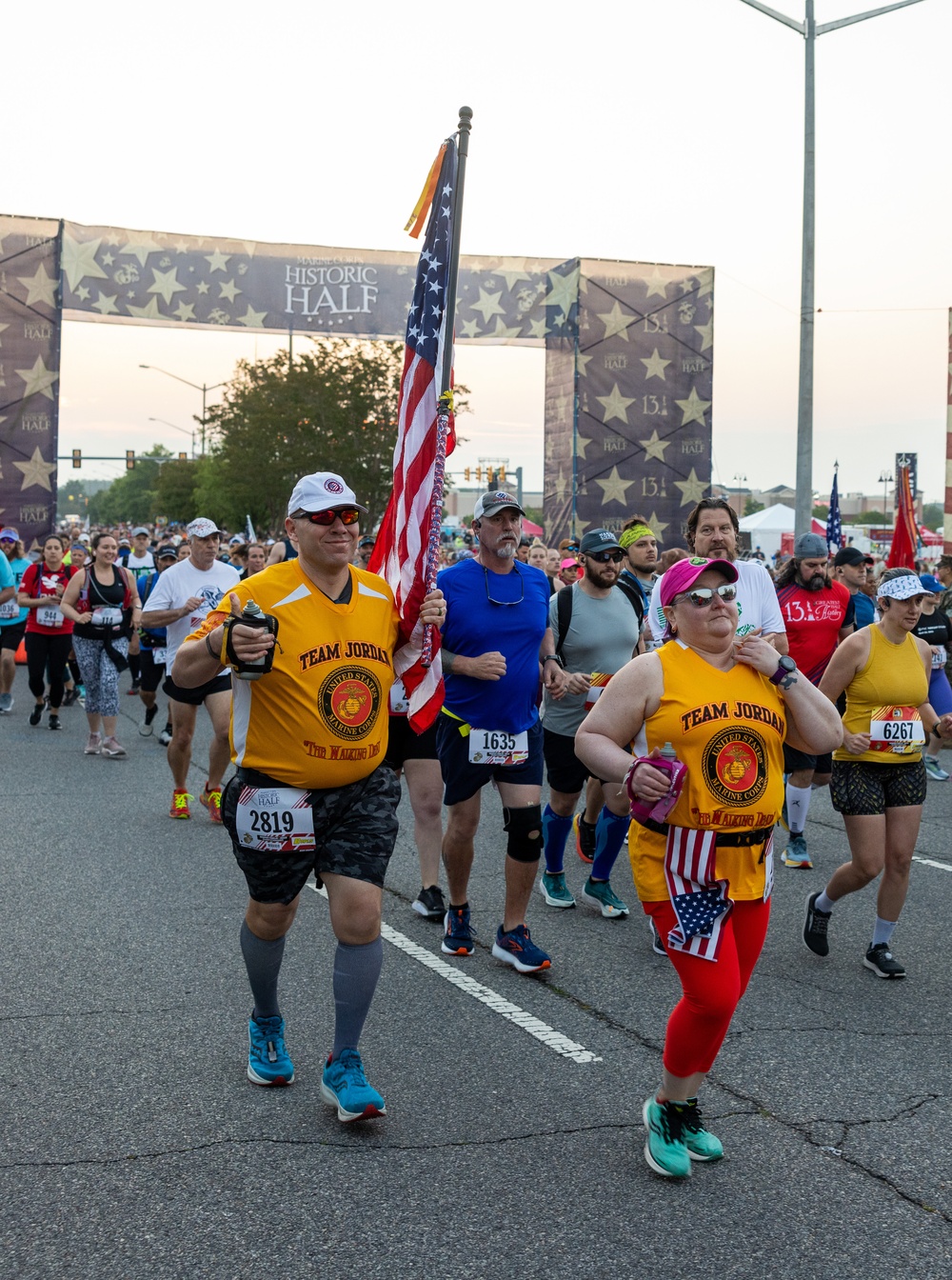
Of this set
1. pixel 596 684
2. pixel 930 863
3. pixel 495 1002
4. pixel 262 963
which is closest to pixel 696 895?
pixel 262 963

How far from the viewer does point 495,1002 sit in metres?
5.49

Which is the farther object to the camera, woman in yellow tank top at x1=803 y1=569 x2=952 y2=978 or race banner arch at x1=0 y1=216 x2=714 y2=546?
race banner arch at x1=0 y1=216 x2=714 y2=546

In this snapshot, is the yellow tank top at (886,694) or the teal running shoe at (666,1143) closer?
the teal running shoe at (666,1143)

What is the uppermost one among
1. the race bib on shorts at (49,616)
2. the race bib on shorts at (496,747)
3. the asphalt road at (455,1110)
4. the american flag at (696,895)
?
the race bib on shorts at (49,616)

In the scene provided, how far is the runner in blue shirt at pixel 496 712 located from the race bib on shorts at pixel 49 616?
363 inches

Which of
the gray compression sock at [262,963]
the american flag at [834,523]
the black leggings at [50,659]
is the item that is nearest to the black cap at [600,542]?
the gray compression sock at [262,963]

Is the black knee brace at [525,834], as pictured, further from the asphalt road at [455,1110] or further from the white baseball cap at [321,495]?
the white baseball cap at [321,495]

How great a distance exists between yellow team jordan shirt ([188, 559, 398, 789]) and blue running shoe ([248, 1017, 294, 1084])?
91 centimetres

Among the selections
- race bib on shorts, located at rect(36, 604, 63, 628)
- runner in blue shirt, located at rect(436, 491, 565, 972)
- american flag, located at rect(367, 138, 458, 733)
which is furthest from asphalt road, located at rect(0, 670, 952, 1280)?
race bib on shorts, located at rect(36, 604, 63, 628)

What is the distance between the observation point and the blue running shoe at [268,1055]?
4480 millimetres

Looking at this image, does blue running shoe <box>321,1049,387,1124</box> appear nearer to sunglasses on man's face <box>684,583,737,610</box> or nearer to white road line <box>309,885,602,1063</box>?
white road line <box>309,885,602,1063</box>

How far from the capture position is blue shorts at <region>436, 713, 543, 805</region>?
605 cm

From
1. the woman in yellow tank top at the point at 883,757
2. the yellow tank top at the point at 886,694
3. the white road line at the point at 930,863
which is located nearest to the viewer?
the woman in yellow tank top at the point at 883,757

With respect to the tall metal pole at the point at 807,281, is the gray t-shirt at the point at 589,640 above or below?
below
